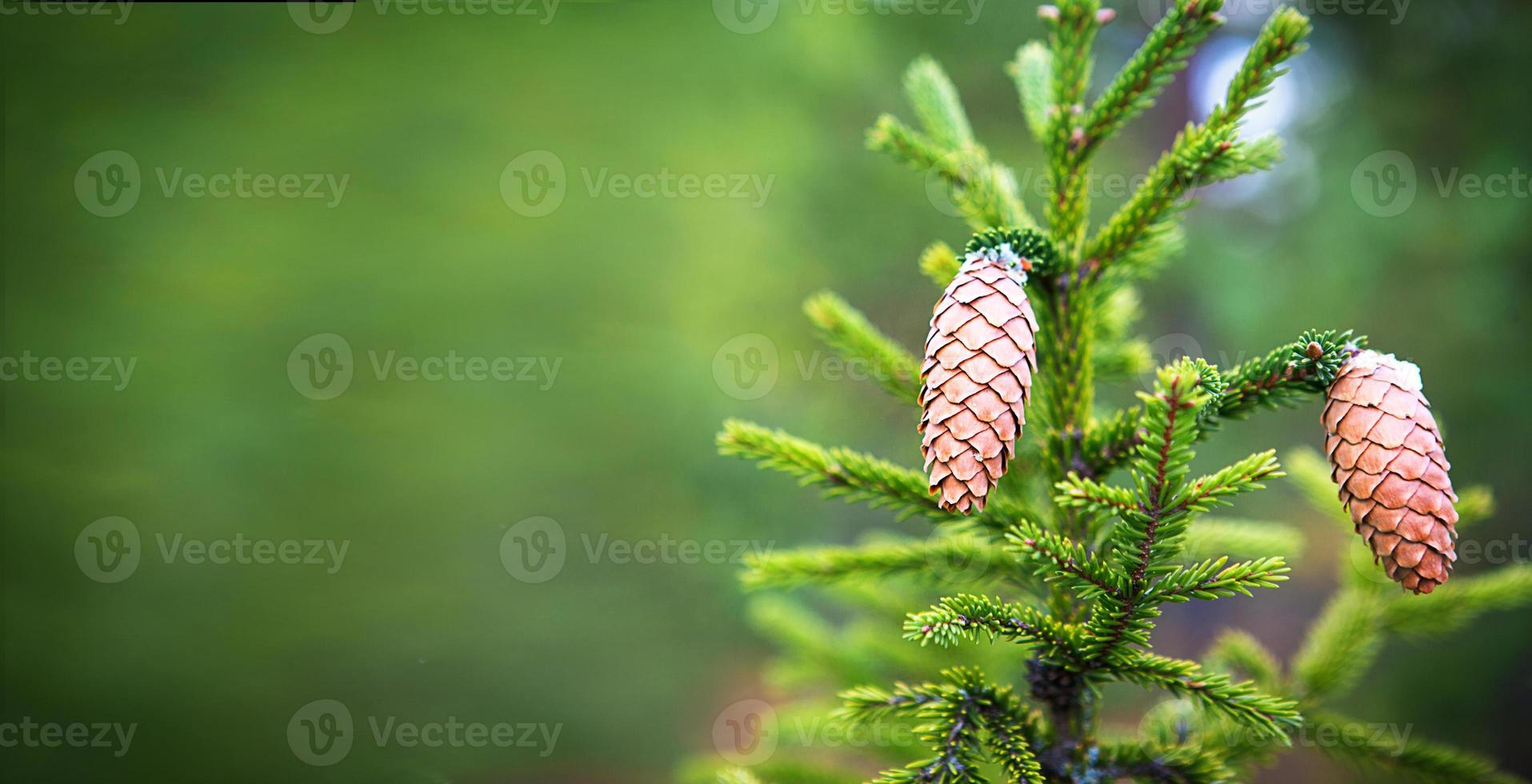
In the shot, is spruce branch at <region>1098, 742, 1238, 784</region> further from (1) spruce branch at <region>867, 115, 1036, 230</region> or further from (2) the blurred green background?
(2) the blurred green background

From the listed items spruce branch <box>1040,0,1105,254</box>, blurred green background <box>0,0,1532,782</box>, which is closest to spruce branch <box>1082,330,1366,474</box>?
spruce branch <box>1040,0,1105,254</box>

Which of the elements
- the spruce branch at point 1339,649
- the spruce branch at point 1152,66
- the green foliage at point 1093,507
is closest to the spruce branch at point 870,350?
the green foliage at point 1093,507

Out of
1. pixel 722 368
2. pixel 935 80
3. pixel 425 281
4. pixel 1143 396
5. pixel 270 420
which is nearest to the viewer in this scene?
pixel 1143 396

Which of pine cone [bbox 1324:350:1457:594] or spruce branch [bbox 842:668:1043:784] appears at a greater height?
pine cone [bbox 1324:350:1457:594]

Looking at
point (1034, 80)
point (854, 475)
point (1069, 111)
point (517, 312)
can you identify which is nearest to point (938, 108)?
point (1034, 80)

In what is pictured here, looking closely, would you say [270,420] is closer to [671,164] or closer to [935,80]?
[671,164]

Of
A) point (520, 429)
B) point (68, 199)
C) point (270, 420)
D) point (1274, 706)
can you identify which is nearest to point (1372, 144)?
point (1274, 706)

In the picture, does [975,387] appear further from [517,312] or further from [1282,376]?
[517,312]
